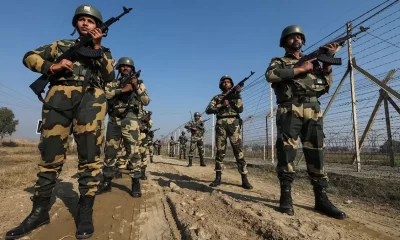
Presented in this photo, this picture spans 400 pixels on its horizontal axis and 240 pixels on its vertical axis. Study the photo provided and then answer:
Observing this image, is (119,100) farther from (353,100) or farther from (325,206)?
(353,100)

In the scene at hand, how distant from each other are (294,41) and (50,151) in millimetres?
3006

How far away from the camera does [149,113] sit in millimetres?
8656

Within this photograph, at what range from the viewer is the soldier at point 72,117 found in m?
2.62

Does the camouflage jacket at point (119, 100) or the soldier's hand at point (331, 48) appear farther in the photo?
the camouflage jacket at point (119, 100)

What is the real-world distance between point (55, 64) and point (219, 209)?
228 cm

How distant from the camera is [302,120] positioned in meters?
3.22

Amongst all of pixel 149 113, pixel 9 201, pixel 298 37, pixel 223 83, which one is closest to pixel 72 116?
pixel 9 201

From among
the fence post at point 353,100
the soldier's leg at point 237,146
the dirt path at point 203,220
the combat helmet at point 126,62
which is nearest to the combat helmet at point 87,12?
the combat helmet at point 126,62

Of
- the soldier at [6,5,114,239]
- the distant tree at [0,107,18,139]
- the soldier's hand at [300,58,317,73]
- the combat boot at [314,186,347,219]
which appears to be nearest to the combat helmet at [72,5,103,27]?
the soldier at [6,5,114,239]

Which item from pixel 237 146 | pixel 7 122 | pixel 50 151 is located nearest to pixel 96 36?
pixel 50 151

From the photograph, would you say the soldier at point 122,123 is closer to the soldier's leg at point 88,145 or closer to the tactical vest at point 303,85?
the soldier's leg at point 88,145

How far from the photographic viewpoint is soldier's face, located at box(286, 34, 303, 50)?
344 cm

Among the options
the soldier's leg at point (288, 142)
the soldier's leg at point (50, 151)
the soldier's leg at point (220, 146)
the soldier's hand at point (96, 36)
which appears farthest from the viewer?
the soldier's leg at point (220, 146)

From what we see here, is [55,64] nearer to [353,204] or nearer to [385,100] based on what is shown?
[353,204]
